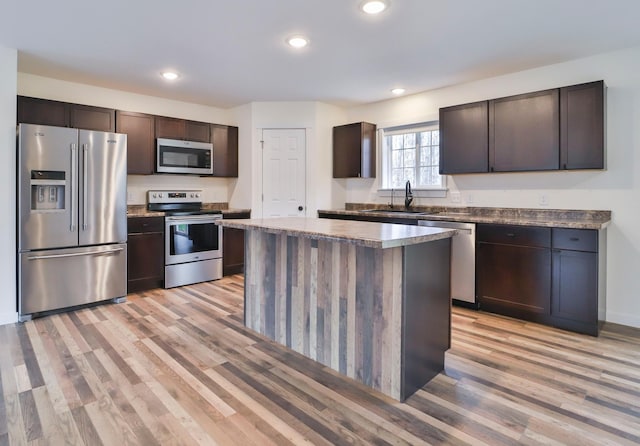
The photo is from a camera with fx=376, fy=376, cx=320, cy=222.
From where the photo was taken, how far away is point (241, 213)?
5.26 metres

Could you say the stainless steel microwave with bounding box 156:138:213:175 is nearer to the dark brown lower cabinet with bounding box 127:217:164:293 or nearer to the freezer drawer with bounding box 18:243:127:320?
the dark brown lower cabinet with bounding box 127:217:164:293

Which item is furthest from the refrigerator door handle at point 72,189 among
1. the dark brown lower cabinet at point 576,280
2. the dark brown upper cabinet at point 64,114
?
A: the dark brown lower cabinet at point 576,280

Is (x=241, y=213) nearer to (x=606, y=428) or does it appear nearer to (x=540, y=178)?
(x=540, y=178)

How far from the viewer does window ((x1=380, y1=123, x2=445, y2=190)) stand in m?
4.70

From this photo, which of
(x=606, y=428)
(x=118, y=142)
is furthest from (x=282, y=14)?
(x=606, y=428)

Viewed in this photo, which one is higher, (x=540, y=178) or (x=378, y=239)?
(x=540, y=178)

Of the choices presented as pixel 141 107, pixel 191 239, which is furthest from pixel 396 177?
pixel 141 107

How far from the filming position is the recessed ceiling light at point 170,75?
4.02 metres

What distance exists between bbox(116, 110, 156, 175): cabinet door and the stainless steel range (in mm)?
416

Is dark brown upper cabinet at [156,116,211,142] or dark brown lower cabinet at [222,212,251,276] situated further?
dark brown lower cabinet at [222,212,251,276]

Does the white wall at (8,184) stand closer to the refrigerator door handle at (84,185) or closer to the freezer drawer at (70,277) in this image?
the freezer drawer at (70,277)

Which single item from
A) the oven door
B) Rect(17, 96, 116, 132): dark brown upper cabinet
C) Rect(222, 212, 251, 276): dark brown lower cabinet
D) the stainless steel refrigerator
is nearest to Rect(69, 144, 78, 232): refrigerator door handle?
the stainless steel refrigerator

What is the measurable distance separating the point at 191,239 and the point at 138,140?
53.8 inches

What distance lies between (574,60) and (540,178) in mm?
1126
